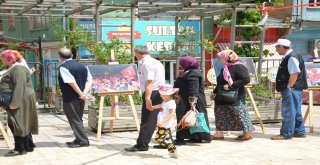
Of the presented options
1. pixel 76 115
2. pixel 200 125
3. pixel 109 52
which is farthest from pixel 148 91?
pixel 109 52

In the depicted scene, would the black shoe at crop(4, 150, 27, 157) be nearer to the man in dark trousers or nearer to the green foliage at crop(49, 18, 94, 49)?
the man in dark trousers

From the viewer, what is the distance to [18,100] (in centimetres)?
712

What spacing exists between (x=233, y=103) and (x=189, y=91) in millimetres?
1030

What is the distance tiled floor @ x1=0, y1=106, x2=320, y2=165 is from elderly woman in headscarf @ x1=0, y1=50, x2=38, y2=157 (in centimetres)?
31

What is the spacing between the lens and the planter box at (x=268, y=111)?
1030cm

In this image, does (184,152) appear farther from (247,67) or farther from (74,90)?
(247,67)

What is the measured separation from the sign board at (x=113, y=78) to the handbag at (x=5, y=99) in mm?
1654

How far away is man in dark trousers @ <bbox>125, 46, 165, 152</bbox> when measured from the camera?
7.12 m

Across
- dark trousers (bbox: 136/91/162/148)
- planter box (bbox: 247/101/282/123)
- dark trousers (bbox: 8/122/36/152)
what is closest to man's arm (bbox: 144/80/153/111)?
dark trousers (bbox: 136/91/162/148)

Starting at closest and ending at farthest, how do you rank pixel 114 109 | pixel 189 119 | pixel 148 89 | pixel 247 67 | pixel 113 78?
pixel 148 89 → pixel 189 119 → pixel 113 78 → pixel 114 109 → pixel 247 67

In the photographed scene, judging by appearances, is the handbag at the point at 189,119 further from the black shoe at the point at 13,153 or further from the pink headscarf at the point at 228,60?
the black shoe at the point at 13,153

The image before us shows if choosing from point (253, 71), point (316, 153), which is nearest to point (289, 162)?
point (316, 153)

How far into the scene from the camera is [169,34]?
68.7 feet

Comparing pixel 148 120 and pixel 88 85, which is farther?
pixel 88 85
